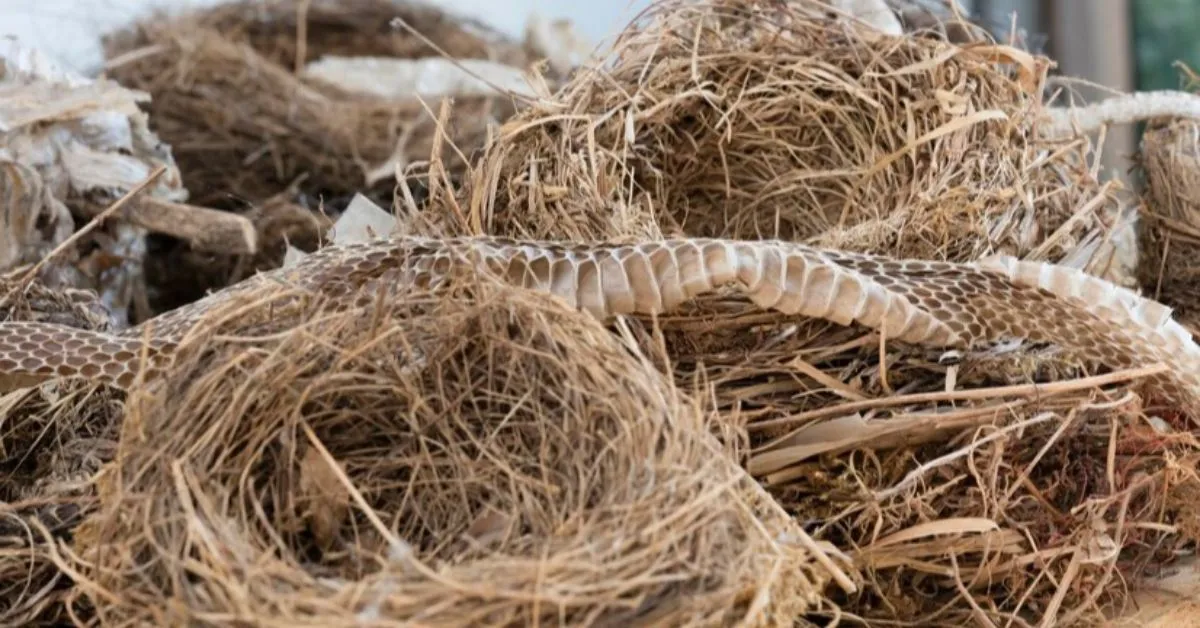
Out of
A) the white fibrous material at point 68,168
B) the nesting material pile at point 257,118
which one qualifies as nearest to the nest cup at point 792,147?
the white fibrous material at point 68,168

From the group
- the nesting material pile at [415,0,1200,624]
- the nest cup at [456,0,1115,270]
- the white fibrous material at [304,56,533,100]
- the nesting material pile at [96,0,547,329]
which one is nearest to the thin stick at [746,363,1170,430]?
the nesting material pile at [415,0,1200,624]

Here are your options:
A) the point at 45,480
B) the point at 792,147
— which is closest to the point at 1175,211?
the point at 792,147

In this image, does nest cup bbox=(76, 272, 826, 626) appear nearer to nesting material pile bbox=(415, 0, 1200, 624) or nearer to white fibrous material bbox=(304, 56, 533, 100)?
nesting material pile bbox=(415, 0, 1200, 624)

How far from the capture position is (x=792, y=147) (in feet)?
3.19

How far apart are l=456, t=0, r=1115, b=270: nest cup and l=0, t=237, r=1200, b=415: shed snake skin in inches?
3.7

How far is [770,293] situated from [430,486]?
0.21 m

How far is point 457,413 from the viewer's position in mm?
590

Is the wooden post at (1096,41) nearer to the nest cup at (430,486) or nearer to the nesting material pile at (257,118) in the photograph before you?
the nesting material pile at (257,118)

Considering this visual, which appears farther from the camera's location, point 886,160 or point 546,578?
point 886,160

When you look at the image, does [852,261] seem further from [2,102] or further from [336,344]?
[2,102]

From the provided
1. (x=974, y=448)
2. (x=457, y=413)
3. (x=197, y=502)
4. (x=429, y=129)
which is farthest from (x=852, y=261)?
(x=429, y=129)

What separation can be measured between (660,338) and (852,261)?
0.58ft

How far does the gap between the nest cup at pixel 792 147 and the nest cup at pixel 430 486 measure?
0.24 meters

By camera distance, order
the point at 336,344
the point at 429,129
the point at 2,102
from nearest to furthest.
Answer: the point at 336,344 < the point at 2,102 < the point at 429,129
